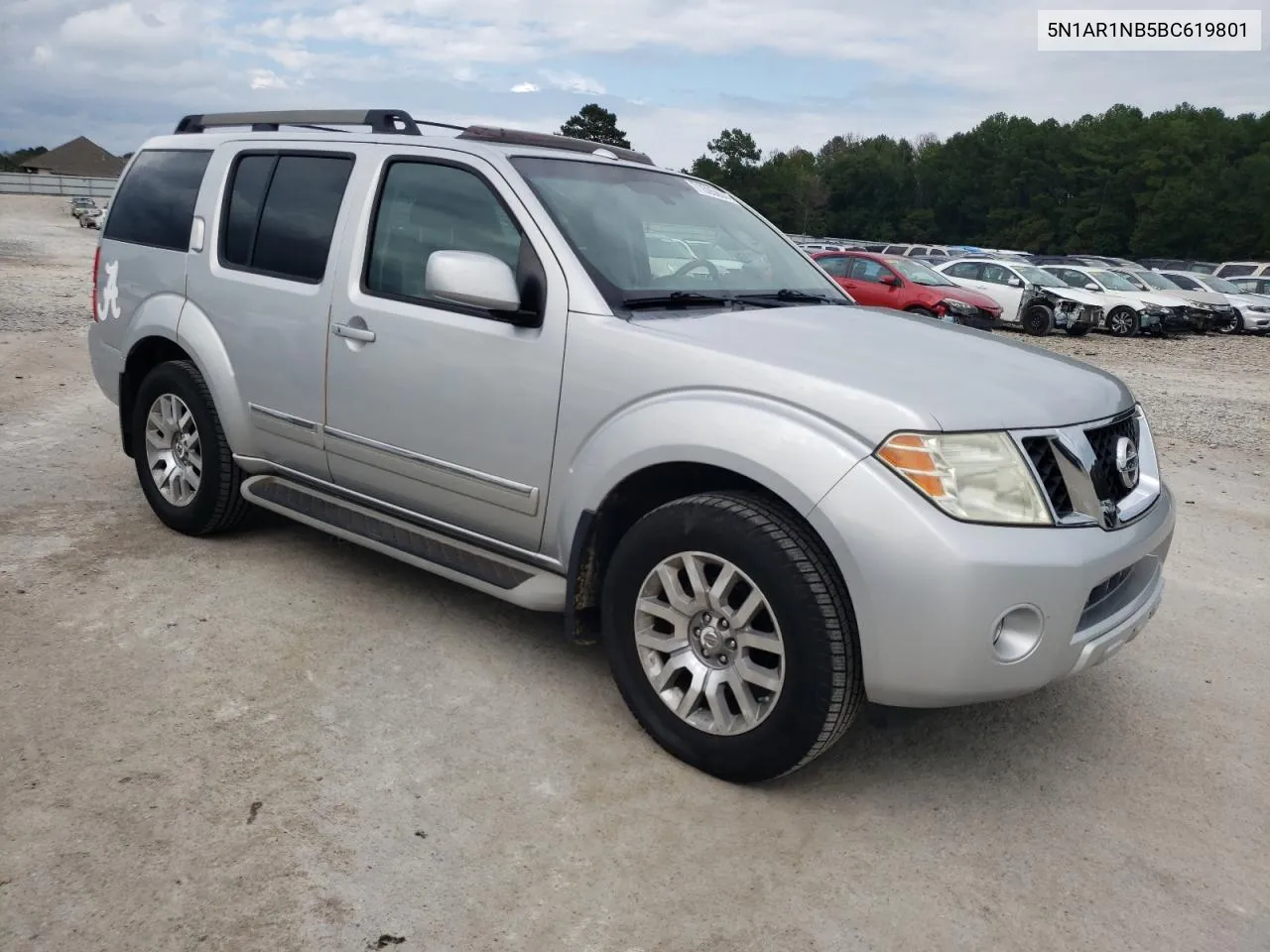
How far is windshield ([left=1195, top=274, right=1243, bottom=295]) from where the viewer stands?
26.8 meters

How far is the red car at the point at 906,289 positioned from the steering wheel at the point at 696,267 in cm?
1401

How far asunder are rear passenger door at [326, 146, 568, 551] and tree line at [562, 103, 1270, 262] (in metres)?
73.1

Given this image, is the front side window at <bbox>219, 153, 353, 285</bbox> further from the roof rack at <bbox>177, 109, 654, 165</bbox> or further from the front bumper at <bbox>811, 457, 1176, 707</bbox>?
the front bumper at <bbox>811, 457, 1176, 707</bbox>

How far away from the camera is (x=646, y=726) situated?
3314mm

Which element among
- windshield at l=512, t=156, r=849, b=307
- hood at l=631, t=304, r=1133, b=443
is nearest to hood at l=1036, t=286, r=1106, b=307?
windshield at l=512, t=156, r=849, b=307

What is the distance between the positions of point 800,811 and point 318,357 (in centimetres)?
245

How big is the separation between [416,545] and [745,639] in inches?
56.6

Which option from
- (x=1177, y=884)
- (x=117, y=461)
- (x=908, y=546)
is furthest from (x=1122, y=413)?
(x=117, y=461)

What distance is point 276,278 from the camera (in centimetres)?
436

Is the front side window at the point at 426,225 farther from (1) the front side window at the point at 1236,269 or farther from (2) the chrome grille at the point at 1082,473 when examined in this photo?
(1) the front side window at the point at 1236,269

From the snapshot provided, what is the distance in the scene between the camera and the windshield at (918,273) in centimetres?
1853

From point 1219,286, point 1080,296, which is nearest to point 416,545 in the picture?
point 1080,296

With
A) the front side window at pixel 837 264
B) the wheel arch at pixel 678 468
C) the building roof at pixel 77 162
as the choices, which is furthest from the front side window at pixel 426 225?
the building roof at pixel 77 162

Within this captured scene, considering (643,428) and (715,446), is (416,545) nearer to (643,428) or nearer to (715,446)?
(643,428)
